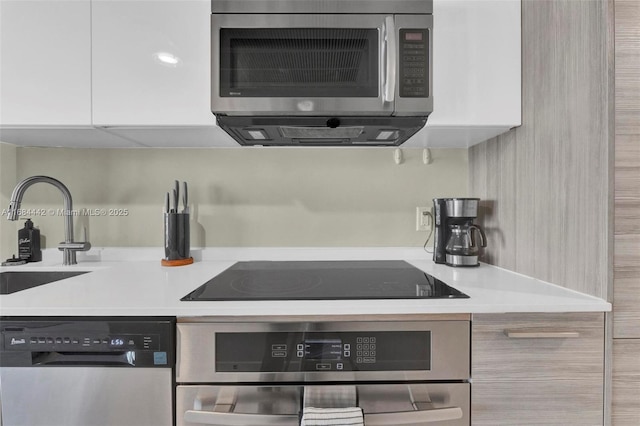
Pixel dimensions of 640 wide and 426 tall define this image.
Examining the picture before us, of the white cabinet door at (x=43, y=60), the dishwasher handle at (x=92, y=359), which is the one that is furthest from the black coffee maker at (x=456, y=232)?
the white cabinet door at (x=43, y=60)

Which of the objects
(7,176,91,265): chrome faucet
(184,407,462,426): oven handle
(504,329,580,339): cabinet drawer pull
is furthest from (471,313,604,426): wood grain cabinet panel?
(7,176,91,265): chrome faucet

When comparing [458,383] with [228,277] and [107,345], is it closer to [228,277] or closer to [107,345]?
[228,277]

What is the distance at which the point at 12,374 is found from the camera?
89 cm

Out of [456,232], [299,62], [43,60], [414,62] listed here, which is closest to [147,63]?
[43,60]

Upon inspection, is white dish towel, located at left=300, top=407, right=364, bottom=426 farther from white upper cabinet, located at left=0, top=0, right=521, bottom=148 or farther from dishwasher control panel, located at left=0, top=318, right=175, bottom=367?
white upper cabinet, located at left=0, top=0, right=521, bottom=148

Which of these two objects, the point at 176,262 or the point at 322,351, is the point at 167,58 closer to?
the point at 176,262

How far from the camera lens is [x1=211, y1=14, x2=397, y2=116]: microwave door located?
3.59 ft

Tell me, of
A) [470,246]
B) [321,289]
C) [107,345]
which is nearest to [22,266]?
[107,345]

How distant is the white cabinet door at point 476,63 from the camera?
116 centimetres

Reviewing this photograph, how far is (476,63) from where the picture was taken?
3.82 feet

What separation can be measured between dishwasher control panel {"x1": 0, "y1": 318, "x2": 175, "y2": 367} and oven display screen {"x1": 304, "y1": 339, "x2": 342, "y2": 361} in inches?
13.6

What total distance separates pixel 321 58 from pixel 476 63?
52 centimetres

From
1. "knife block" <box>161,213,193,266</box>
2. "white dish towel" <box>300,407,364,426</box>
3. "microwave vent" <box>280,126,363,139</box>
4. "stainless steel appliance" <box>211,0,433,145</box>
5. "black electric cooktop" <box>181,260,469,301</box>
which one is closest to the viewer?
"white dish towel" <box>300,407,364,426</box>

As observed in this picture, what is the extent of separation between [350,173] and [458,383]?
37.6 inches
